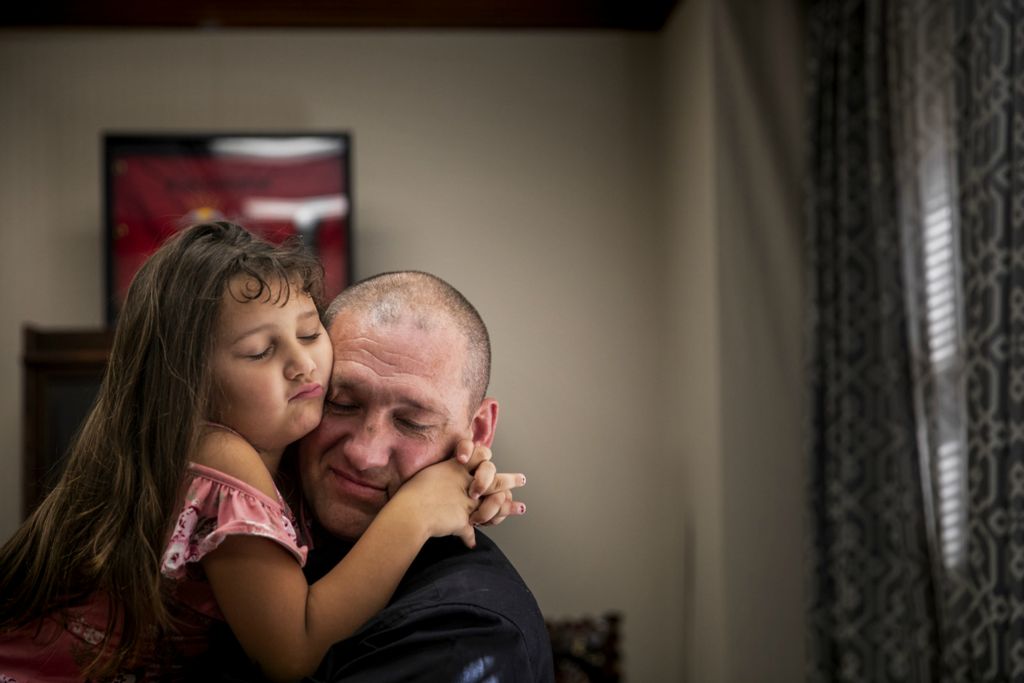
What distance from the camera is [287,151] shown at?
4.49 metres

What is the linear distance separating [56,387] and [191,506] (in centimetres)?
287

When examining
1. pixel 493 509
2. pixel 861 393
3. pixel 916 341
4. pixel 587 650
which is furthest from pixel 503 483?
pixel 587 650

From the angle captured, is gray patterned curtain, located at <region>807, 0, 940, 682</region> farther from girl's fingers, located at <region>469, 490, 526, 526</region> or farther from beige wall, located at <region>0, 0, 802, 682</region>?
girl's fingers, located at <region>469, 490, 526, 526</region>

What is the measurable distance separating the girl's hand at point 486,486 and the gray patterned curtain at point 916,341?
5.45ft

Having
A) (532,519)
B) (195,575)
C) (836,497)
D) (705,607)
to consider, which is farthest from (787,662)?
(195,575)

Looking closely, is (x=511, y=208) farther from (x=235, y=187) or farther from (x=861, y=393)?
(x=861, y=393)

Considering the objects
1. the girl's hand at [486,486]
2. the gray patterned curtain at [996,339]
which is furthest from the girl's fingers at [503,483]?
the gray patterned curtain at [996,339]

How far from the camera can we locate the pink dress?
1142mm

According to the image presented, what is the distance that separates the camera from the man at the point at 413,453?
1151mm

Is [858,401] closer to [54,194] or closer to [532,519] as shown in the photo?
[532,519]

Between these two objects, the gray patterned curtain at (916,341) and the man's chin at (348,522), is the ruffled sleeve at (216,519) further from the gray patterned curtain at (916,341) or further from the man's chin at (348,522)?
the gray patterned curtain at (916,341)

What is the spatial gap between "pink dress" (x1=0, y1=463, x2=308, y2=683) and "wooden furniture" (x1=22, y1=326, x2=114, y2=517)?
2583 millimetres

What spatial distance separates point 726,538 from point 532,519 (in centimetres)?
113

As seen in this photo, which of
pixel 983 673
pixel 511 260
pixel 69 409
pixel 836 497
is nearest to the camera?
pixel 983 673
